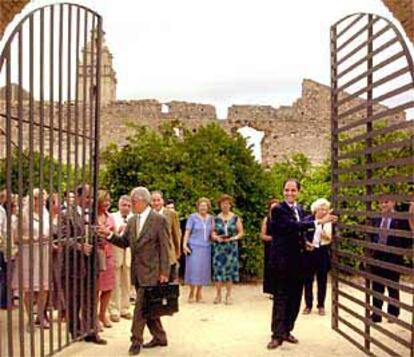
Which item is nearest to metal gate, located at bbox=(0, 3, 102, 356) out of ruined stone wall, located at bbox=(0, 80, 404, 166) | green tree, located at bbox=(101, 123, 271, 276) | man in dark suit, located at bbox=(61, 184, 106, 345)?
man in dark suit, located at bbox=(61, 184, 106, 345)

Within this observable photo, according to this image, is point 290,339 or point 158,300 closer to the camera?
point 158,300

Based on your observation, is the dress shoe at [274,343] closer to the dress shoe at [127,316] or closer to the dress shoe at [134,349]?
the dress shoe at [134,349]

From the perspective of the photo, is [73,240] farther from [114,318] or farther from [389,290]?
[389,290]

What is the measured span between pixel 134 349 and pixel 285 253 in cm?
180

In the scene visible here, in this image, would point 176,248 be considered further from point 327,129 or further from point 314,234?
point 327,129

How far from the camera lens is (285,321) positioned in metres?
8.10

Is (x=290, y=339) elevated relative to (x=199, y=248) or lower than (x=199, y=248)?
lower

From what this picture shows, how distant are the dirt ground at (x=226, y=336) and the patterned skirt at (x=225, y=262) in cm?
43

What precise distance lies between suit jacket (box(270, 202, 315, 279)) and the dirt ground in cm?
84

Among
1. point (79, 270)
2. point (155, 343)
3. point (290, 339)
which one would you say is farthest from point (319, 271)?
point (79, 270)

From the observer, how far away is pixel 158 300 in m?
7.64

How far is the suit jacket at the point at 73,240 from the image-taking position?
727cm

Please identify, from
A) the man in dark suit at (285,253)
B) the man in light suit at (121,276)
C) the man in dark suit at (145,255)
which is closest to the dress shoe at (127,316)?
the man in light suit at (121,276)

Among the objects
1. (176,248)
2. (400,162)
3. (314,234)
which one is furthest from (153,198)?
(400,162)
